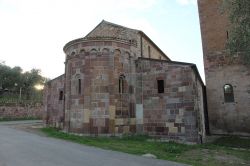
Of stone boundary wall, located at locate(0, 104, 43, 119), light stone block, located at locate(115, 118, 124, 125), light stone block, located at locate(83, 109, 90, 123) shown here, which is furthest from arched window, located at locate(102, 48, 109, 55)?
stone boundary wall, located at locate(0, 104, 43, 119)

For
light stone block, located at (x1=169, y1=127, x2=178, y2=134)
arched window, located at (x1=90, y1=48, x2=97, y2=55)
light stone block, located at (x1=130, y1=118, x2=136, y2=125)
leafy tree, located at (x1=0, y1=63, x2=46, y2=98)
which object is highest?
leafy tree, located at (x1=0, y1=63, x2=46, y2=98)

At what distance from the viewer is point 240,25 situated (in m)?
11.4

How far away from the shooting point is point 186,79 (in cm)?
1381

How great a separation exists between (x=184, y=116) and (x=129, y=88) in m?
4.37

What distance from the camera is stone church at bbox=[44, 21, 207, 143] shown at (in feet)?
45.1

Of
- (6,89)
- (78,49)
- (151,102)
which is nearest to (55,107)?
(78,49)

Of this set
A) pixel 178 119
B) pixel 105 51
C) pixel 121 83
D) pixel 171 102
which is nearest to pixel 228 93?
pixel 171 102

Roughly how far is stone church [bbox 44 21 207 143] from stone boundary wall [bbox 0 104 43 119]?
19131 mm

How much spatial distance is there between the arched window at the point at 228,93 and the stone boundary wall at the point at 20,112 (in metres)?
28.0

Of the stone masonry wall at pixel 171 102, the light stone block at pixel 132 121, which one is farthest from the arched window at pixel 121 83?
the light stone block at pixel 132 121

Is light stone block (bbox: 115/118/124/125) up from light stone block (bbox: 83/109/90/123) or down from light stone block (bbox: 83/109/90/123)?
down

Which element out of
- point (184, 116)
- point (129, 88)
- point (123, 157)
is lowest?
point (123, 157)

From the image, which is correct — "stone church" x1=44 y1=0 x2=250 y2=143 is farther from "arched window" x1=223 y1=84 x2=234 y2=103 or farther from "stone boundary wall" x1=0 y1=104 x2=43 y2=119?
"stone boundary wall" x1=0 y1=104 x2=43 y2=119

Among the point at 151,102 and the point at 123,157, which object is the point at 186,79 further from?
the point at 123,157
